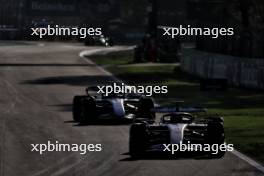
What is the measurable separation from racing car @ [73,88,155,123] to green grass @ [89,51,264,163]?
82.3 inches

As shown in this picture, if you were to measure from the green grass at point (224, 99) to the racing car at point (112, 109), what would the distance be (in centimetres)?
209

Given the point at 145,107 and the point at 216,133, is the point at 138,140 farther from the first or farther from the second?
the point at 145,107

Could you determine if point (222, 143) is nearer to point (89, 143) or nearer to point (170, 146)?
point (170, 146)

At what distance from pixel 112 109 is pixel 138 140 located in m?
6.62

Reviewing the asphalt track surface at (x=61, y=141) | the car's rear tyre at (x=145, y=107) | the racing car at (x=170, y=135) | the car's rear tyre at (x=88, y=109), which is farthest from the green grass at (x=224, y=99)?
the car's rear tyre at (x=88, y=109)

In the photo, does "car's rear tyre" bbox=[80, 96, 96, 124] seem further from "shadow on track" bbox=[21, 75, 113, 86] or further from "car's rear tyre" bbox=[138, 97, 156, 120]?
"shadow on track" bbox=[21, 75, 113, 86]

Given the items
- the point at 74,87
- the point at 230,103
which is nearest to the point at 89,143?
the point at 230,103

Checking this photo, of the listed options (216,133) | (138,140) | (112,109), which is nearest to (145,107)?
(112,109)

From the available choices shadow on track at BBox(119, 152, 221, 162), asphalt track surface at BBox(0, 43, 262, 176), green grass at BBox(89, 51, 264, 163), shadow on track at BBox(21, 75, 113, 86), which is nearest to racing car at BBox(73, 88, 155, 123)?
asphalt track surface at BBox(0, 43, 262, 176)

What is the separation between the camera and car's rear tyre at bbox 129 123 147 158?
17.5 metres

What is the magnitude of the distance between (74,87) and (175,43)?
28.5 meters

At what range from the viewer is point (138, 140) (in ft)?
57.5

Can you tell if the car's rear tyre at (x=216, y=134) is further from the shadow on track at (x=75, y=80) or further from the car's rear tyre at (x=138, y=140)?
the shadow on track at (x=75, y=80)

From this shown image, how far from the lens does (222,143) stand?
1762 centimetres
